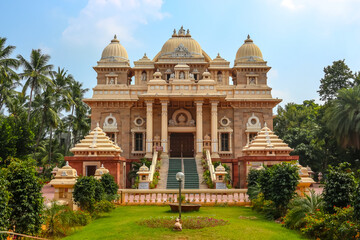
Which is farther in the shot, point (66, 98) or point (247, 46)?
point (66, 98)

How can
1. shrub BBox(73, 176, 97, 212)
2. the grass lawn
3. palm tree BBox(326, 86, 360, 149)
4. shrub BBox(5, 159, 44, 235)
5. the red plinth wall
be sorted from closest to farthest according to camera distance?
shrub BBox(5, 159, 44, 235)
the grass lawn
shrub BBox(73, 176, 97, 212)
the red plinth wall
palm tree BBox(326, 86, 360, 149)

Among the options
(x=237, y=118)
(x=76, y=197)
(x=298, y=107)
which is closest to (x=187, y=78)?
(x=237, y=118)

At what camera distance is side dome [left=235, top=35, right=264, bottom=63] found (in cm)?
4091

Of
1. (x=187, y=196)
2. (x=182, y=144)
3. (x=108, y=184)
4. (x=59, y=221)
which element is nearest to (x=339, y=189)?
(x=59, y=221)

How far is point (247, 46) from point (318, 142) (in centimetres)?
1277

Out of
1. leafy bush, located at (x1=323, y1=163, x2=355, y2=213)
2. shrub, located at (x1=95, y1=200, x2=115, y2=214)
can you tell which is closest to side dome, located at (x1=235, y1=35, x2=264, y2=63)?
shrub, located at (x1=95, y1=200, x2=115, y2=214)

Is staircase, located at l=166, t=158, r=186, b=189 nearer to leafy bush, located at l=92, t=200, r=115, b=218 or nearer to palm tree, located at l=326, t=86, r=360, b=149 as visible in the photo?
leafy bush, located at l=92, t=200, r=115, b=218

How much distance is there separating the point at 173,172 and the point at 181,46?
1513 centimetres

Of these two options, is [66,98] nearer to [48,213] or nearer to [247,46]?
[247,46]

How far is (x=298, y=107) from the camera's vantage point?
7406 centimetres

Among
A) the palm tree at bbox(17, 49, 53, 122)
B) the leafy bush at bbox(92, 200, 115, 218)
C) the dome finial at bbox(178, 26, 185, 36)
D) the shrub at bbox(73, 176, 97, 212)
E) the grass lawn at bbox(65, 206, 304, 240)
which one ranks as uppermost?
the dome finial at bbox(178, 26, 185, 36)

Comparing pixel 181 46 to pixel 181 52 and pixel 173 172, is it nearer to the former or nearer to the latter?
pixel 181 52

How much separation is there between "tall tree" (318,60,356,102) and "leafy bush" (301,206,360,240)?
3813 centimetres

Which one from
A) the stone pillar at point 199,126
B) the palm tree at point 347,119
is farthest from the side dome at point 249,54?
the palm tree at point 347,119
